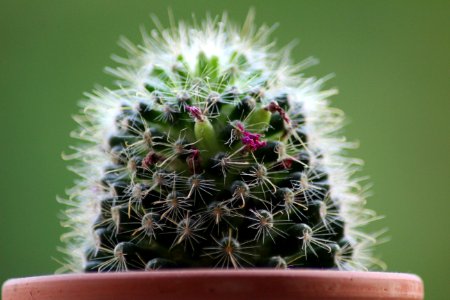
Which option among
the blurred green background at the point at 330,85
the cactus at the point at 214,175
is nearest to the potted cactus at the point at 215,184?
the cactus at the point at 214,175

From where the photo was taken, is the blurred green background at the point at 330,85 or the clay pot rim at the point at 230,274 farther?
the blurred green background at the point at 330,85

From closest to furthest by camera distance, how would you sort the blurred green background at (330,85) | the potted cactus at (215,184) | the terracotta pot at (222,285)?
the terracotta pot at (222,285), the potted cactus at (215,184), the blurred green background at (330,85)

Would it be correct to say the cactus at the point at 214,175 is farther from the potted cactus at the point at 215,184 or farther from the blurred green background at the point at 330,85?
the blurred green background at the point at 330,85

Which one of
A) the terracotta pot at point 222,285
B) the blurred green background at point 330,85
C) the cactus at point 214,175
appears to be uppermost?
the blurred green background at point 330,85

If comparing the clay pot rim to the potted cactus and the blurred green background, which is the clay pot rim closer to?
the potted cactus

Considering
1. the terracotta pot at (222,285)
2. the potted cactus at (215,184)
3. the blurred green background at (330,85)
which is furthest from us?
the blurred green background at (330,85)

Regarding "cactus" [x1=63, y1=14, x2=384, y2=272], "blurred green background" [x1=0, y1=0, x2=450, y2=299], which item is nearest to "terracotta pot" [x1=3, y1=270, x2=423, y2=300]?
"cactus" [x1=63, y1=14, x2=384, y2=272]
